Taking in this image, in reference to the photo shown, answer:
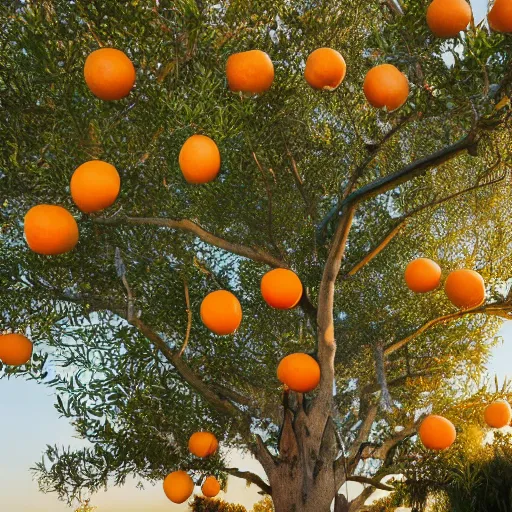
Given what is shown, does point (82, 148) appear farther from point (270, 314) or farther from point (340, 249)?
point (270, 314)

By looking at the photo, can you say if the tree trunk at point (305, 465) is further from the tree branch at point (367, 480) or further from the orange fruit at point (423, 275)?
the orange fruit at point (423, 275)

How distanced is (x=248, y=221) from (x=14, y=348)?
3004 millimetres

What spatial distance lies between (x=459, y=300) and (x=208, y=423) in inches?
145

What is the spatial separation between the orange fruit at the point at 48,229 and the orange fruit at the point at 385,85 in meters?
2.57

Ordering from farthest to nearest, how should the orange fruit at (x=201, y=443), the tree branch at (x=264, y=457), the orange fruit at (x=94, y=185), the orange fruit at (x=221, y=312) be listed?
the tree branch at (x=264, y=457) → the orange fruit at (x=201, y=443) → the orange fruit at (x=221, y=312) → the orange fruit at (x=94, y=185)

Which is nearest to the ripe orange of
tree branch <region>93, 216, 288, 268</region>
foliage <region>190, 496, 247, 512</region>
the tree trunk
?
tree branch <region>93, 216, 288, 268</region>

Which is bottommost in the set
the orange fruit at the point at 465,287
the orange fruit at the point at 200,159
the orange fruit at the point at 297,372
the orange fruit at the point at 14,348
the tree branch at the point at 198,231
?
the orange fruit at the point at 297,372

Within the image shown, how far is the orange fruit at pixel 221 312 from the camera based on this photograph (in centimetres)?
511

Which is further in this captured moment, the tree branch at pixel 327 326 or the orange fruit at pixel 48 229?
the tree branch at pixel 327 326

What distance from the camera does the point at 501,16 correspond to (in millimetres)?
4191

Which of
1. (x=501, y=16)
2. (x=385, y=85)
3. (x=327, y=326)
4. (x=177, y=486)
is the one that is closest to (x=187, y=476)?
(x=177, y=486)

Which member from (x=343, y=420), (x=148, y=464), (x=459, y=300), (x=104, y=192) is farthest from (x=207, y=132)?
(x=343, y=420)

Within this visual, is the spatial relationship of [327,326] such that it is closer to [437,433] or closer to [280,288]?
[280,288]

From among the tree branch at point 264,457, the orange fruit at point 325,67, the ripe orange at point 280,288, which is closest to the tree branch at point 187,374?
the tree branch at point 264,457
